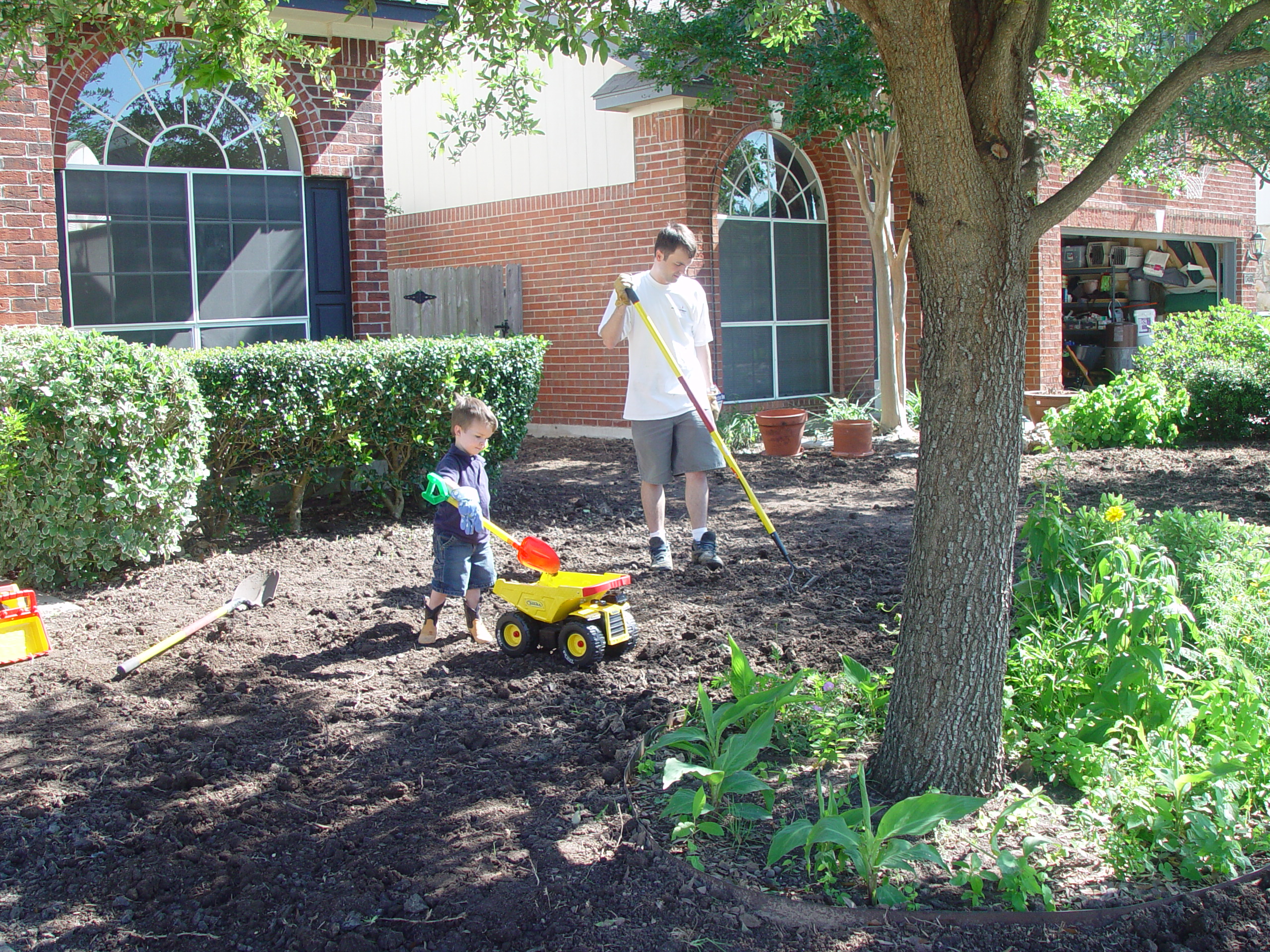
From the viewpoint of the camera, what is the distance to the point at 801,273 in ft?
44.9

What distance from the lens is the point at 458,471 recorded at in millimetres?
4875

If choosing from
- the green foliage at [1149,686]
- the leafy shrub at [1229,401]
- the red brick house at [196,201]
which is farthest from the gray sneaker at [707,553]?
the leafy shrub at [1229,401]

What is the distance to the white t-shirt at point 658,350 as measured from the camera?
6.22m

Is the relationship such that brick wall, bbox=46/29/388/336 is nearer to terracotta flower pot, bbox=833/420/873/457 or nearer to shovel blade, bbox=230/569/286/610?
shovel blade, bbox=230/569/286/610

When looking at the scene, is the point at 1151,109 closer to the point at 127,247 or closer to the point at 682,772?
the point at 682,772

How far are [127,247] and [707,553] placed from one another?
5.55 meters

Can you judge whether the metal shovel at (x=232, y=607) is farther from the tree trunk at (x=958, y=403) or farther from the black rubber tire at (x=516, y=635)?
the tree trunk at (x=958, y=403)

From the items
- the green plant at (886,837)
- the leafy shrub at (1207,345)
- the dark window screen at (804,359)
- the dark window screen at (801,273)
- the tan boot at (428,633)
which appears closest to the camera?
the green plant at (886,837)

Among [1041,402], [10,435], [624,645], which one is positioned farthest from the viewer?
[1041,402]

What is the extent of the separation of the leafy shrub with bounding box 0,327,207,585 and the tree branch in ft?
16.0

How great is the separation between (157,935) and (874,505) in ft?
21.0

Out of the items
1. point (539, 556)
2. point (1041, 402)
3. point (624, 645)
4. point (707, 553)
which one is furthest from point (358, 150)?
point (1041, 402)

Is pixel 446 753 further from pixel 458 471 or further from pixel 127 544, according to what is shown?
pixel 127 544

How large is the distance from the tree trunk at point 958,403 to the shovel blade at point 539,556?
1901 millimetres
